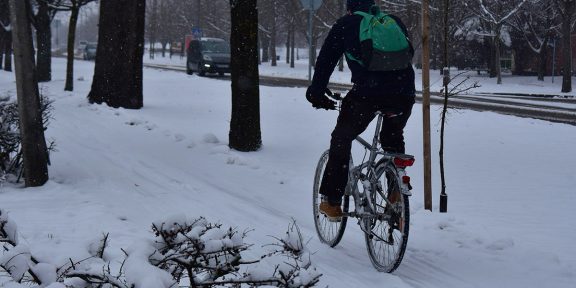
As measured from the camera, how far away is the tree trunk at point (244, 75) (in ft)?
28.0

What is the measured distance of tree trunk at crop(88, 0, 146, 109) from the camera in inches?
528

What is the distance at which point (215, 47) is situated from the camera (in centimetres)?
3281

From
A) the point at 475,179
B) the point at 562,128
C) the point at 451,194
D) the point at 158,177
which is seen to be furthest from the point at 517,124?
the point at 158,177

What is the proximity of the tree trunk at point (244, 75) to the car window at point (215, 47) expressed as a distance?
24.0m

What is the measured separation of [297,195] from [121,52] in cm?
820

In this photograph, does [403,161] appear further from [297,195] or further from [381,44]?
[297,195]

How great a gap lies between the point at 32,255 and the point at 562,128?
11739mm

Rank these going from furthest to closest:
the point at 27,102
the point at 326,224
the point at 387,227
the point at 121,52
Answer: the point at 121,52
the point at 27,102
the point at 326,224
the point at 387,227

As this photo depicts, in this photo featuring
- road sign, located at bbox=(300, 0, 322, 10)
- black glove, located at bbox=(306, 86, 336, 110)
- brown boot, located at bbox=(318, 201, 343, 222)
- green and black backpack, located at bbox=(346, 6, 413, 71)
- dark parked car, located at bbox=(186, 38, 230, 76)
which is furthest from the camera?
dark parked car, located at bbox=(186, 38, 230, 76)

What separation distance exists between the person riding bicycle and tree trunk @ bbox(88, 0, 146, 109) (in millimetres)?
10052

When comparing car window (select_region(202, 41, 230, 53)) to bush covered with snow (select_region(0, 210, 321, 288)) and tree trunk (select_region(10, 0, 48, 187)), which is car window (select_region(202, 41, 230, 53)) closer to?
tree trunk (select_region(10, 0, 48, 187))

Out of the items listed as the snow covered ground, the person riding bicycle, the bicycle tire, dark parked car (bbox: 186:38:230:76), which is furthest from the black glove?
dark parked car (bbox: 186:38:230:76)

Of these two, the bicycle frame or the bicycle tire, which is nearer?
the bicycle tire

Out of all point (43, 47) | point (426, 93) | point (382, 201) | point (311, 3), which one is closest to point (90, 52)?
point (43, 47)
